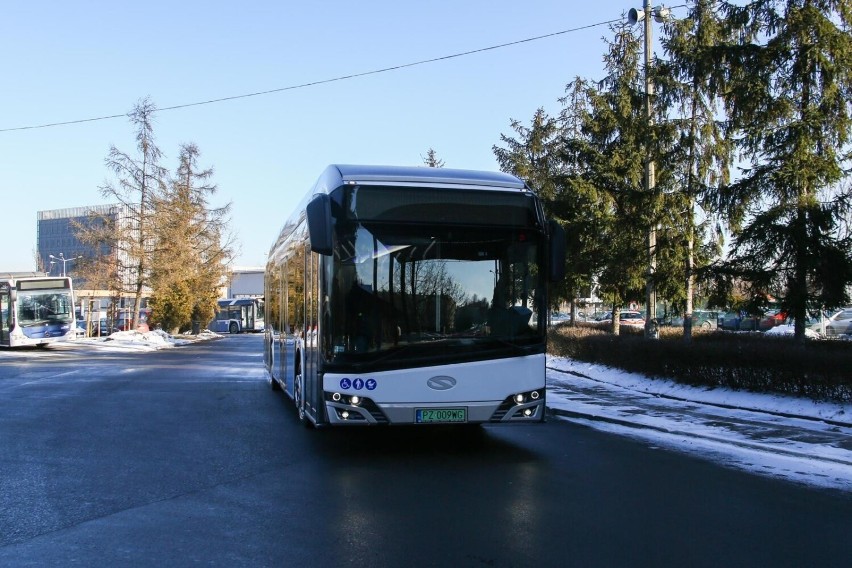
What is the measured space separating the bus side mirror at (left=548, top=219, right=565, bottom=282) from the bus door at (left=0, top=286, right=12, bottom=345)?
31181 millimetres

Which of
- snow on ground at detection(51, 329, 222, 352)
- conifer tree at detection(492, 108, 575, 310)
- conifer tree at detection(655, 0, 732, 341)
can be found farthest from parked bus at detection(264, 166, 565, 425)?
snow on ground at detection(51, 329, 222, 352)

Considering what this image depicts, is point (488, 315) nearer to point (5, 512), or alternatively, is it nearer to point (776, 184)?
point (5, 512)

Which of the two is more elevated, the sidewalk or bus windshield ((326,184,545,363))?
bus windshield ((326,184,545,363))

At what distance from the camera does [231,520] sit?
5969 mm

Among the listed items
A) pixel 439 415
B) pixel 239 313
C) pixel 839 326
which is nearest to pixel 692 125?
pixel 439 415

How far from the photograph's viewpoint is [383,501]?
21.7 ft

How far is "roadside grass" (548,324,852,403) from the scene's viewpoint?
11.7 m

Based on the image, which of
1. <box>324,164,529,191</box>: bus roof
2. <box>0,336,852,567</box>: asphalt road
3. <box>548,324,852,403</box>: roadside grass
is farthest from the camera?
<box>548,324,852,403</box>: roadside grass

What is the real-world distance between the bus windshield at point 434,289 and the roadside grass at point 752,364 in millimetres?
5827

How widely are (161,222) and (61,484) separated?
38908mm

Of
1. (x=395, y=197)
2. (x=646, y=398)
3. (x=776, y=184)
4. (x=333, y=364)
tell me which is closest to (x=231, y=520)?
(x=333, y=364)

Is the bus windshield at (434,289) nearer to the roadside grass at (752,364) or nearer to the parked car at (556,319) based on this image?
the roadside grass at (752,364)

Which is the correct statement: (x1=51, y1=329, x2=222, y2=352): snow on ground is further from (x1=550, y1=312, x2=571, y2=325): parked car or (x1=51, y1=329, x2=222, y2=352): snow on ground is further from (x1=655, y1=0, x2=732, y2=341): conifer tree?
(x1=655, y1=0, x2=732, y2=341): conifer tree

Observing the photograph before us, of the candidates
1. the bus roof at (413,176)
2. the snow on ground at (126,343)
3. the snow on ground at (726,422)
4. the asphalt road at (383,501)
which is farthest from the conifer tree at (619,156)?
the snow on ground at (126,343)
